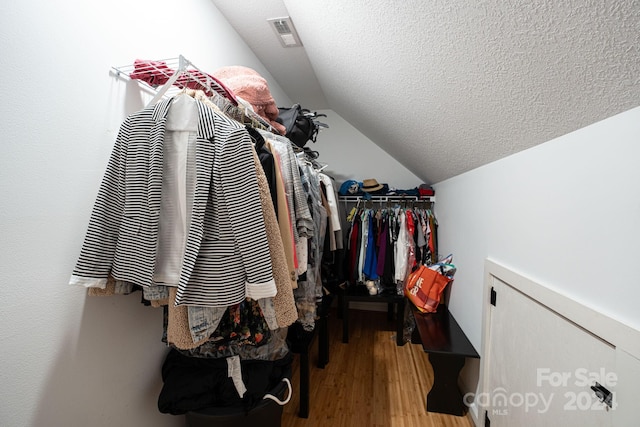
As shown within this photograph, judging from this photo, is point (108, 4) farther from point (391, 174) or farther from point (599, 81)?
point (391, 174)

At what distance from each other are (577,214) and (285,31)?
6.36ft

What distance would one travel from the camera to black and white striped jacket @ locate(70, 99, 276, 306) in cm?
75

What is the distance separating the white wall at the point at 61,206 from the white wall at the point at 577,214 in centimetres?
154

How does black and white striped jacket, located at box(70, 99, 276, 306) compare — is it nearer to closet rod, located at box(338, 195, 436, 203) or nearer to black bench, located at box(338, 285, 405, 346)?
black bench, located at box(338, 285, 405, 346)

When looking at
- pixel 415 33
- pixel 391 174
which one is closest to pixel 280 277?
pixel 415 33

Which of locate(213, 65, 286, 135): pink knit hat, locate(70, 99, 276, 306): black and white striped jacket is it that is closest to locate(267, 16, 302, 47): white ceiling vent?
locate(213, 65, 286, 135): pink knit hat

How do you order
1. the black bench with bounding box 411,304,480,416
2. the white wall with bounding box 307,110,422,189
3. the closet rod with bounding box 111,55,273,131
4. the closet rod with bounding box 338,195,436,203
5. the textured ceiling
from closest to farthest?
the textured ceiling, the closet rod with bounding box 111,55,273,131, the black bench with bounding box 411,304,480,416, the closet rod with bounding box 338,195,436,203, the white wall with bounding box 307,110,422,189

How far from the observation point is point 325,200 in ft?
6.56

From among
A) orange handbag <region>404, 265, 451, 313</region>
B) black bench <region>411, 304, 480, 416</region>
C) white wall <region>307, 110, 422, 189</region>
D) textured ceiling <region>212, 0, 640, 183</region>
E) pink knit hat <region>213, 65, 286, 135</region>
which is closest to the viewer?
textured ceiling <region>212, 0, 640, 183</region>

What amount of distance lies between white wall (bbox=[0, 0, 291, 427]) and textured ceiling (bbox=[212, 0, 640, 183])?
90cm

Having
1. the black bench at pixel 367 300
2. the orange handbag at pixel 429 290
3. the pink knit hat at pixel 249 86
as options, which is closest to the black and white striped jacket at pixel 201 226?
the pink knit hat at pixel 249 86

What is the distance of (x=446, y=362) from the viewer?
159 centimetres

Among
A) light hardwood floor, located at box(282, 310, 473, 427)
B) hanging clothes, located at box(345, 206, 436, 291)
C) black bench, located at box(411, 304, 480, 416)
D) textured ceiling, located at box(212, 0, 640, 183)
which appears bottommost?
light hardwood floor, located at box(282, 310, 473, 427)

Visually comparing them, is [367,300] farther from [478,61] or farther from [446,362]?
[478,61]
